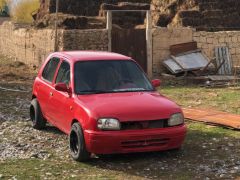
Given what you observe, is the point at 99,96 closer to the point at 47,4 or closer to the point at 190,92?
the point at 190,92

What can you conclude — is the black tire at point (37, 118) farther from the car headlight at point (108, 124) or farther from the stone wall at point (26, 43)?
the stone wall at point (26, 43)

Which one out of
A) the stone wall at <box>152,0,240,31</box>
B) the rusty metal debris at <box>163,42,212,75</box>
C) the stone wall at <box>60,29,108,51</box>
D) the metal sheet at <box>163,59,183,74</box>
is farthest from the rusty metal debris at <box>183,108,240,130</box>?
the stone wall at <box>152,0,240,31</box>

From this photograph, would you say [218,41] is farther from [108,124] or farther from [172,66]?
[108,124]

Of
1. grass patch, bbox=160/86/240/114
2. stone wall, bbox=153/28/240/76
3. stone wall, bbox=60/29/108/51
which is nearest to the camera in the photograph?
grass patch, bbox=160/86/240/114

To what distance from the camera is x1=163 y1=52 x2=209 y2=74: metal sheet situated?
2002 cm

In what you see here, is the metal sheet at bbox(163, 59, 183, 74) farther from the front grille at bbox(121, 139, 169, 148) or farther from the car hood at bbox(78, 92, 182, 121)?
the front grille at bbox(121, 139, 169, 148)

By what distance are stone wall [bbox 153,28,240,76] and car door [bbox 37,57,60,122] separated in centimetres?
1082

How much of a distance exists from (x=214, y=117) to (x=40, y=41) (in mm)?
14106

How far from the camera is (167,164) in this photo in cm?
773

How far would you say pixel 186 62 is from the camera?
66.5ft

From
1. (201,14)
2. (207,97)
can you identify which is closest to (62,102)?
(207,97)

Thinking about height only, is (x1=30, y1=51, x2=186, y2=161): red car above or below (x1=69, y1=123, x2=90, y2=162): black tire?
above

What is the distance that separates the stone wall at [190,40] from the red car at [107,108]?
11.2 metres

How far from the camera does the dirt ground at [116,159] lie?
7.18 meters
